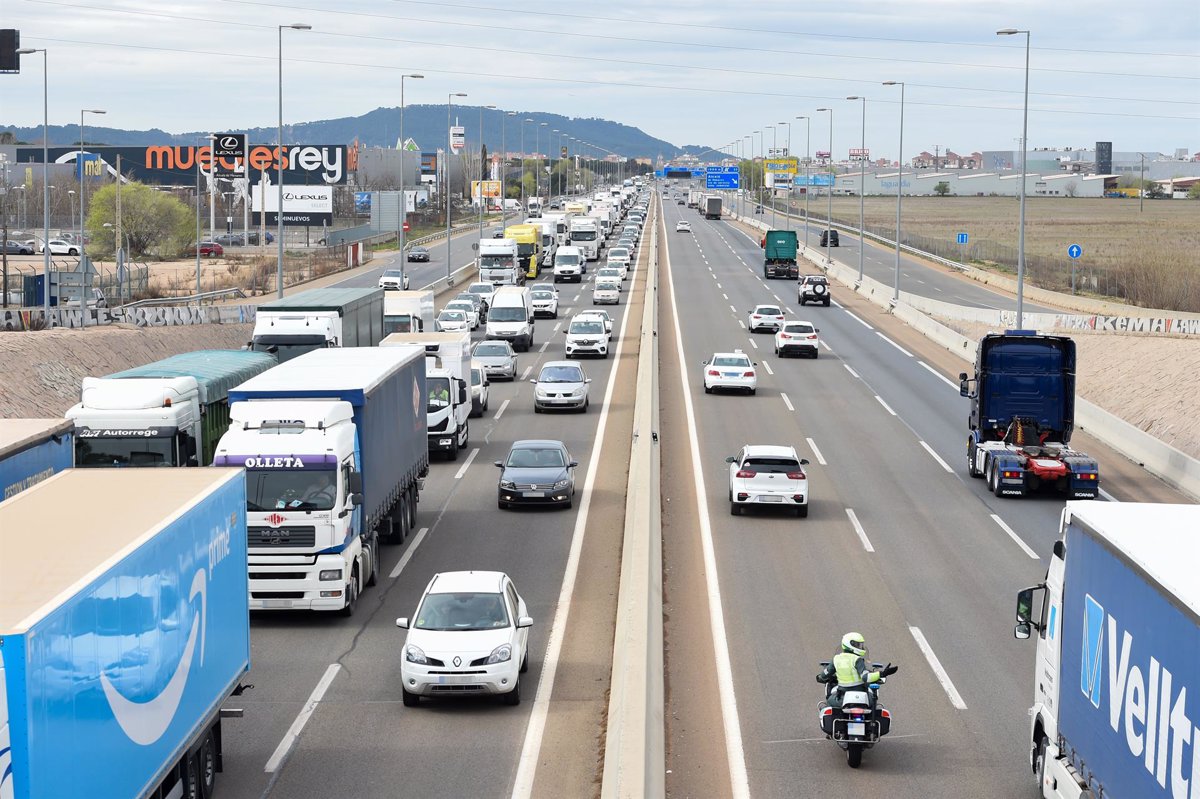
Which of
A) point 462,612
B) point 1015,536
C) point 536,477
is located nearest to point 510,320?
point 536,477

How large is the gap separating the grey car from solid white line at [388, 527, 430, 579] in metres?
22.0

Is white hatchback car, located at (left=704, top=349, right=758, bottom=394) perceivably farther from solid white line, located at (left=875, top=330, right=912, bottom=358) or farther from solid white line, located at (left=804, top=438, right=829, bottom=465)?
solid white line, located at (left=875, top=330, right=912, bottom=358)

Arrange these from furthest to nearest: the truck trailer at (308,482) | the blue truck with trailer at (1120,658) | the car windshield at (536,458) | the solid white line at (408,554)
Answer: the car windshield at (536,458) < the solid white line at (408,554) < the truck trailer at (308,482) < the blue truck with trailer at (1120,658)

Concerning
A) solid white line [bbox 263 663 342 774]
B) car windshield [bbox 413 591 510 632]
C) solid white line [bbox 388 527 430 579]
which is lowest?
solid white line [bbox 263 663 342 774]

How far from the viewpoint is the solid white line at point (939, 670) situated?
1872cm

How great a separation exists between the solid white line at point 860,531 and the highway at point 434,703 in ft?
15.1

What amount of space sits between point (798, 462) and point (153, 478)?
1747 centimetres

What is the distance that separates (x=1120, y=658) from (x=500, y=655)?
8.77 m

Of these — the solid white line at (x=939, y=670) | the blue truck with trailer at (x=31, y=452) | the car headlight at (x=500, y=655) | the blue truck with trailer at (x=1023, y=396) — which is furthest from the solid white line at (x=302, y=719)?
the blue truck with trailer at (x=1023, y=396)

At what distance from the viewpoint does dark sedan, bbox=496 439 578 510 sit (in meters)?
30.7

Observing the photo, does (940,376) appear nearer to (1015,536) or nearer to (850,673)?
(1015,536)

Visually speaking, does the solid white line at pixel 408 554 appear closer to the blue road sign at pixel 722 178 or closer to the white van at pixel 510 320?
the white van at pixel 510 320

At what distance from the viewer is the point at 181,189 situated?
166625 mm

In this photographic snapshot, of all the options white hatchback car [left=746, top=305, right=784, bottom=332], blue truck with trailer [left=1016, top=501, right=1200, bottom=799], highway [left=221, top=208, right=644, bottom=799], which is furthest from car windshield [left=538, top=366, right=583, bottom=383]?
blue truck with trailer [left=1016, top=501, right=1200, bottom=799]
